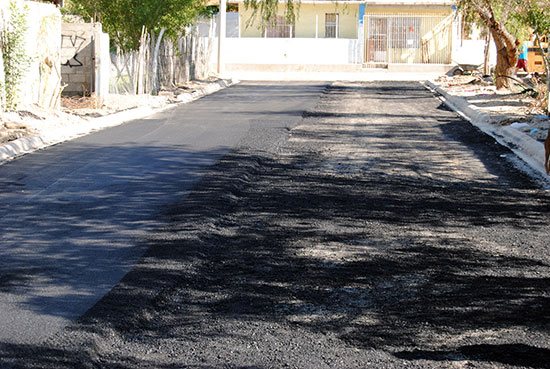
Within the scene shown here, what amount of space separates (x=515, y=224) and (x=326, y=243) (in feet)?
6.82

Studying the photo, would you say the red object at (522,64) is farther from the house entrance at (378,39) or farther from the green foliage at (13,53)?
the green foliage at (13,53)

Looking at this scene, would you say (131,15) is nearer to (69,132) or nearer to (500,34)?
(69,132)

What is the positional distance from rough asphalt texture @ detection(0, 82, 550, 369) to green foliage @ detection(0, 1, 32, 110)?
7.42m

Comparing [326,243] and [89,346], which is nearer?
[89,346]

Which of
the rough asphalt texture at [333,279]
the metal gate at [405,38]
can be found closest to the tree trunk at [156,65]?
the rough asphalt texture at [333,279]

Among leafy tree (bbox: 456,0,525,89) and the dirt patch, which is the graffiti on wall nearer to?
the dirt patch

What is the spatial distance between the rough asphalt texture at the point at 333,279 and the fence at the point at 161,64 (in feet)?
48.7

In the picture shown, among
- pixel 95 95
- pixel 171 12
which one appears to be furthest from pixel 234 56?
pixel 95 95

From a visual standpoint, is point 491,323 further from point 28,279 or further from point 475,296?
point 28,279

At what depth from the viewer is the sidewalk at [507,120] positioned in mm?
12891

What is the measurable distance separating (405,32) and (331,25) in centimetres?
476

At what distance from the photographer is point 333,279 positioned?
5.85m

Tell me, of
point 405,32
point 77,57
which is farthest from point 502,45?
point 405,32

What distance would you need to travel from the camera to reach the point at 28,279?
576 centimetres
